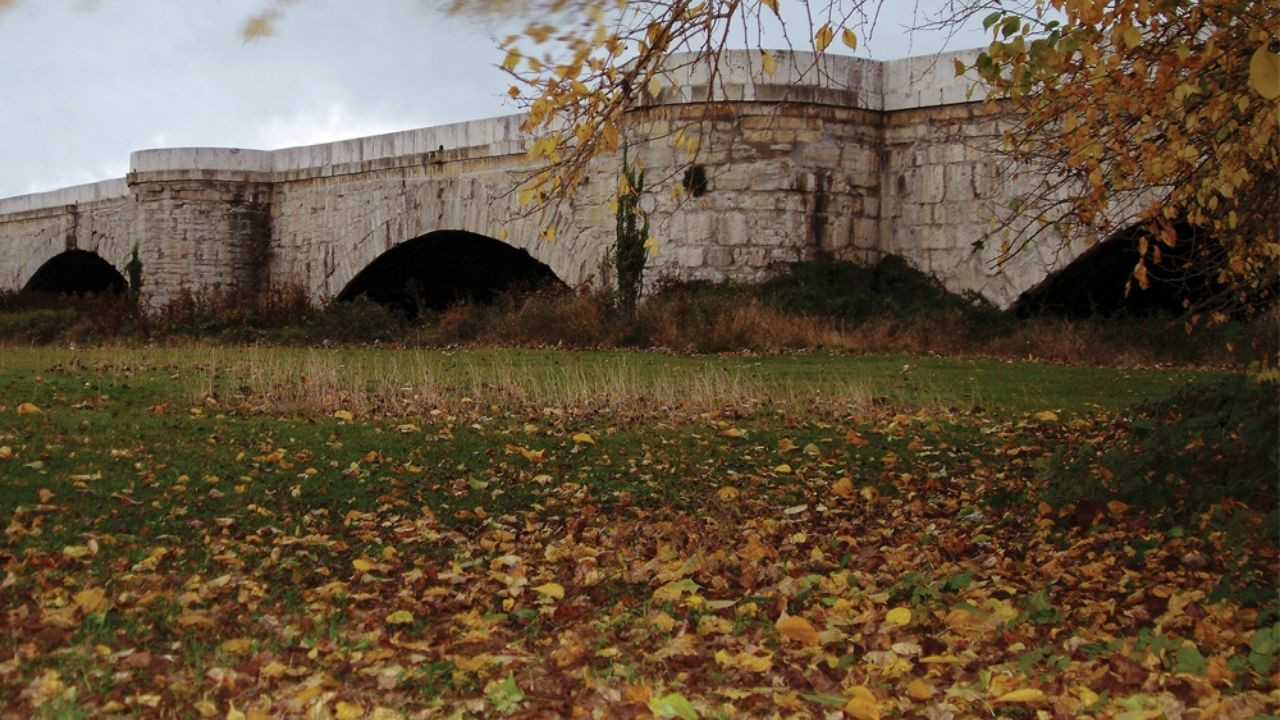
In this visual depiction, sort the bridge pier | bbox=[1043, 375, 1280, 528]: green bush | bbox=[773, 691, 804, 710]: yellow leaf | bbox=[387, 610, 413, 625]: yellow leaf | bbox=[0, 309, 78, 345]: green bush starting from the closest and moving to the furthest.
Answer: bbox=[773, 691, 804, 710]: yellow leaf → bbox=[387, 610, 413, 625]: yellow leaf → bbox=[1043, 375, 1280, 528]: green bush → bbox=[0, 309, 78, 345]: green bush → the bridge pier

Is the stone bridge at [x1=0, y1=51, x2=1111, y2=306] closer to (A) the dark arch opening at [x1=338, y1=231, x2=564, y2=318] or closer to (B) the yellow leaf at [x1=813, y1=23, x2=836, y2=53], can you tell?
(A) the dark arch opening at [x1=338, y1=231, x2=564, y2=318]

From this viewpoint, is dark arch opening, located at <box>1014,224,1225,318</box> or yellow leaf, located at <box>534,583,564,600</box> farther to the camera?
dark arch opening, located at <box>1014,224,1225,318</box>

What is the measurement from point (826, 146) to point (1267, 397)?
36.1 feet

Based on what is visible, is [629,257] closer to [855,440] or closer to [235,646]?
[855,440]

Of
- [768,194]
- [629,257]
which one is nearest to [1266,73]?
[768,194]

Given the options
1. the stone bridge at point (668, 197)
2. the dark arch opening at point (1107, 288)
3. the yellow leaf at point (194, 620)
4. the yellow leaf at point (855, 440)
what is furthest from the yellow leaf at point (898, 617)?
the dark arch opening at point (1107, 288)

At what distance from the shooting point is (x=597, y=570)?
5.50 m

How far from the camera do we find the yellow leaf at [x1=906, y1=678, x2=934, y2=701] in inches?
154

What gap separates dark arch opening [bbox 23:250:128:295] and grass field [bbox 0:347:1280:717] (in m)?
24.9

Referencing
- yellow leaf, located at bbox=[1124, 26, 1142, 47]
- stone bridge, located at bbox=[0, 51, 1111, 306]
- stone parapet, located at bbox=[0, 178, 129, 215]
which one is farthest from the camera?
stone parapet, located at bbox=[0, 178, 129, 215]

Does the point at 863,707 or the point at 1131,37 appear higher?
the point at 1131,37

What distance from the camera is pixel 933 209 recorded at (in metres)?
17.0

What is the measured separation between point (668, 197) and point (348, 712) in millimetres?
14218

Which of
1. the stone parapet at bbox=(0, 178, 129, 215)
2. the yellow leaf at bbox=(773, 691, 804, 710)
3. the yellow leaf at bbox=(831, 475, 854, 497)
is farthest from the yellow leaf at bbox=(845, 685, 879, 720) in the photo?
the stone parapet at bbox=(0, 178, 129, 215)
